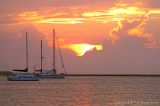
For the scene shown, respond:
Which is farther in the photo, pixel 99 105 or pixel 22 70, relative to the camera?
pixel 22 70

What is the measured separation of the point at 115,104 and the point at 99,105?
322cm

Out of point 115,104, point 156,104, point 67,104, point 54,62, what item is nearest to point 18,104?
point 67,104

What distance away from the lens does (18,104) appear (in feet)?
275

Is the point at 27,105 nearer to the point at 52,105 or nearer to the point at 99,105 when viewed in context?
the point at 52,105

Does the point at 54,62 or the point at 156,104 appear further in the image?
the point at 54,62

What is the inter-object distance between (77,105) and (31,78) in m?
112

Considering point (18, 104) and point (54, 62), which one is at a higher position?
point (54, 62)

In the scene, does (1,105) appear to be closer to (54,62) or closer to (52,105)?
(52,105)

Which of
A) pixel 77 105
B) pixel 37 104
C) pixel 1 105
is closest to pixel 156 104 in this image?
pixel 77 105

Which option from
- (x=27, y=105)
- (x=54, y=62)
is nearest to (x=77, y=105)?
(x=27, y=105)

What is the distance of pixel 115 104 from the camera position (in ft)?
279

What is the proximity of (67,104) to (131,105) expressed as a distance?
9.52 metres

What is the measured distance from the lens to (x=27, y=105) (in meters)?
82.4

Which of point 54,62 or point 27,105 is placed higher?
point 54,62
